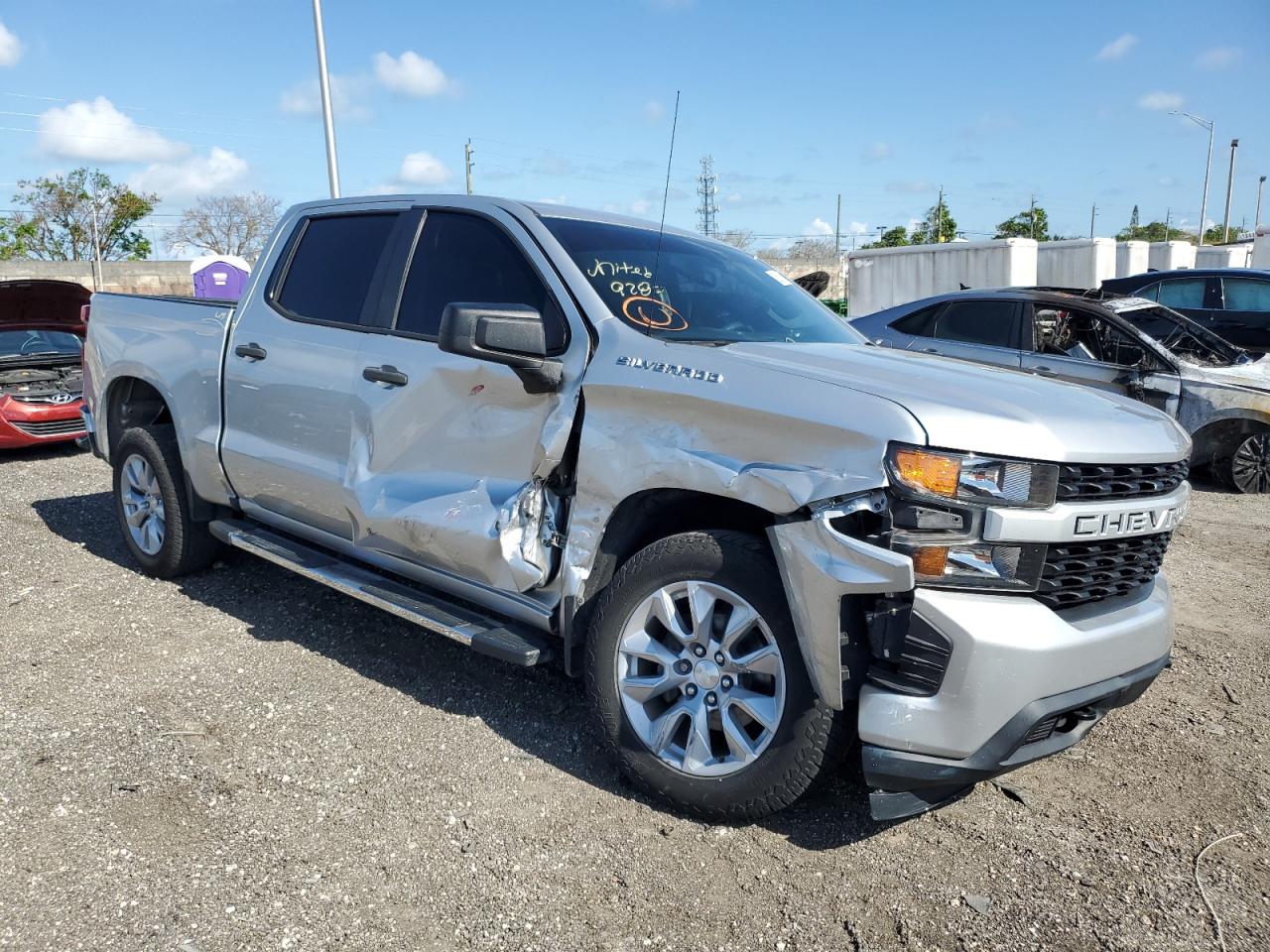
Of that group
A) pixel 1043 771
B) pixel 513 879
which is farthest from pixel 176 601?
pixel 1043 771

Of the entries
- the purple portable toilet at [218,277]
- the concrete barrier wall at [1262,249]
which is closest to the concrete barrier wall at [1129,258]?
the concrete barrier wall at [1262,249]

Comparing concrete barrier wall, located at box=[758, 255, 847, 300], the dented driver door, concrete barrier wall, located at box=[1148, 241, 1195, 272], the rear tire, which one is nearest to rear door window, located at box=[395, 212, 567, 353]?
the dented driver door

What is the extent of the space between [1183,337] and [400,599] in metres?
7.51

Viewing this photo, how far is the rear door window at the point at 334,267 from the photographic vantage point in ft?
13.8

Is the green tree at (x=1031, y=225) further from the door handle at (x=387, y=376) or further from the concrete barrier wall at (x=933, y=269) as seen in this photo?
the door handle at (x=387, y=376)

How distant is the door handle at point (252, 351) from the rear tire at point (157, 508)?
0.90 m

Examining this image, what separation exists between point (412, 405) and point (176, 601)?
2.23 meters

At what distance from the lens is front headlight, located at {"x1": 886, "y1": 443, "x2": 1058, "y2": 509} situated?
254cm

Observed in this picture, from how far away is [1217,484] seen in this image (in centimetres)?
844

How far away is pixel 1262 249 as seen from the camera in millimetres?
22734

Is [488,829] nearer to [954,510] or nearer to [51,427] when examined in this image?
[954,510]

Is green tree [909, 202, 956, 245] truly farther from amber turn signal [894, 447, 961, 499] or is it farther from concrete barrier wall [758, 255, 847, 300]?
amber turn signal [894, 447, 961, 499]

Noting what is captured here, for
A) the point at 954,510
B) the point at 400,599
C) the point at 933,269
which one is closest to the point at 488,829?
the point at 400,599

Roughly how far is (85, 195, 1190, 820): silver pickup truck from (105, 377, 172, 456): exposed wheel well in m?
1.19
